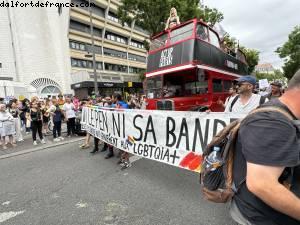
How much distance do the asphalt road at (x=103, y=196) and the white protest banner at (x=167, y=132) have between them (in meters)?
0.49

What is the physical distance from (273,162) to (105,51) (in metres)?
38.9

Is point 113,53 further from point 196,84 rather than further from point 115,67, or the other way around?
point 196,84

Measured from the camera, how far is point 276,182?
1153 mm

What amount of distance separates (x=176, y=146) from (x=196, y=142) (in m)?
Result: 0.43

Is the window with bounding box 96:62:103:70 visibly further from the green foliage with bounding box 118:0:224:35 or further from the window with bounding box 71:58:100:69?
the green foliage with bounding box 118:0:224:35

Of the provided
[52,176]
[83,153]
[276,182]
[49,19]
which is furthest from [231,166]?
[49,19]

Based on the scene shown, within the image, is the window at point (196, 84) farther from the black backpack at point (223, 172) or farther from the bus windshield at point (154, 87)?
the black backpack at point (223, 172)

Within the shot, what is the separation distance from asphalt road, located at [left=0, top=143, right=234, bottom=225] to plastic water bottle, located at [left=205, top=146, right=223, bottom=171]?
183 centimetres

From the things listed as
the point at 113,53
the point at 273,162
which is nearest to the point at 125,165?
the point at 273,162

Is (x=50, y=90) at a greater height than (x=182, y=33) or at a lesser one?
lesser

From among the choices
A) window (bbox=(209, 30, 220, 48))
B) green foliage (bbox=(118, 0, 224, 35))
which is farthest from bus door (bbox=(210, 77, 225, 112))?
green foliage (bbox=(118, 0, 224, 35))

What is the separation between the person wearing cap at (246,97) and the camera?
167 inches

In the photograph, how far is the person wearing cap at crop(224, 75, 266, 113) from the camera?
13.9 ft

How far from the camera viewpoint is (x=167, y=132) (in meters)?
4.28
